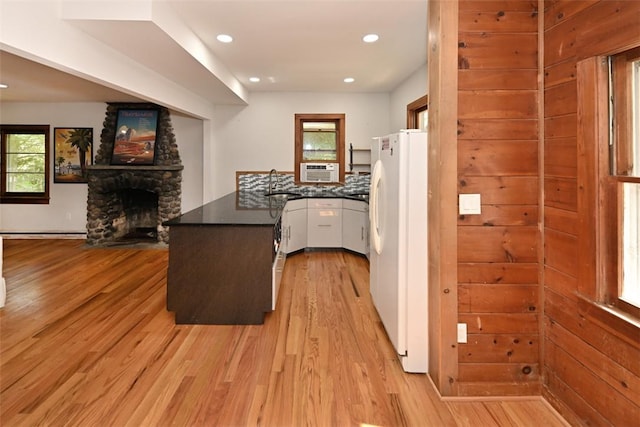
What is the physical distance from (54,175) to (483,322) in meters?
7.27

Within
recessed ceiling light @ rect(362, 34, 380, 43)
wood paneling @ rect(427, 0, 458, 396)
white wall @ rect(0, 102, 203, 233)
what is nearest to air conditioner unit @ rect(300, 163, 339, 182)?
white wall @ rect(0, 102, 203, 233)

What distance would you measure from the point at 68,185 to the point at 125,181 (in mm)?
1294

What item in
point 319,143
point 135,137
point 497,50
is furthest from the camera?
point 319,143

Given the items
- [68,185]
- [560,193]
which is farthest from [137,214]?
[560,193]

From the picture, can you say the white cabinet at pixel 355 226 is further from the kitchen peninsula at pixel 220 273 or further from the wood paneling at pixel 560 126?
the wood paneling at pixel 560 126

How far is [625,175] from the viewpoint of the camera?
1652mm

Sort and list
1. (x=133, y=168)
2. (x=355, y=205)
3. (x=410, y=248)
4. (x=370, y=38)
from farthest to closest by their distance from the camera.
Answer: (x=133, y=168) < (x=355, y=205) < (x=370, y=38) < (x=410, y=248)

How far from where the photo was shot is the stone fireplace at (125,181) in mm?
6129

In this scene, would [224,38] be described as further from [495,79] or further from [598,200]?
[598,200]

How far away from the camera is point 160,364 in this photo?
2.49m

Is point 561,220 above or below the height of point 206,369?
above

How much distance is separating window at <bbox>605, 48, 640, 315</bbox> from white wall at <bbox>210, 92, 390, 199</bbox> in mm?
4723

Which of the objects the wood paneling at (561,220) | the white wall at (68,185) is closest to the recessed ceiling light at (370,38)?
the wood paneling at (561,220)

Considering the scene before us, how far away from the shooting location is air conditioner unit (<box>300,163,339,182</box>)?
6.27m
